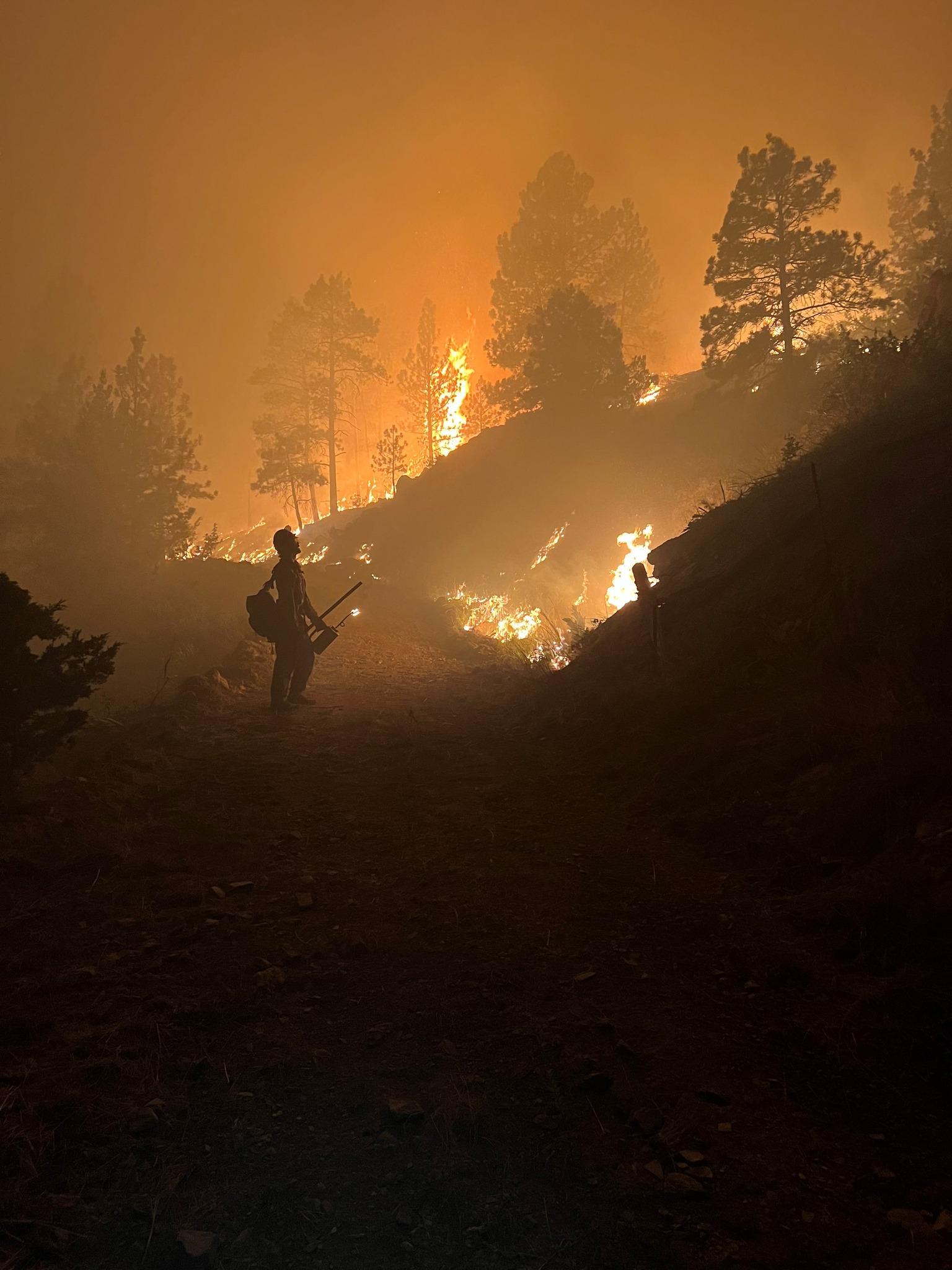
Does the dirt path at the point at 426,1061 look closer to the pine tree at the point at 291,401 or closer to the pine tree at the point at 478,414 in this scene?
the pine tree at the point at 291,401

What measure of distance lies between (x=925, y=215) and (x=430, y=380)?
1149 inches

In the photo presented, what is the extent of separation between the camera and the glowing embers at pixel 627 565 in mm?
22016

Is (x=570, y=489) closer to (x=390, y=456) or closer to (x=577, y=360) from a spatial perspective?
(x=577, y=360)

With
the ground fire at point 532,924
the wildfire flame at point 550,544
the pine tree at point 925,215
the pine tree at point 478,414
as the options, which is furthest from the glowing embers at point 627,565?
the pine tree at point 478,414

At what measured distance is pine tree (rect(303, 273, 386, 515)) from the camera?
1674 inches

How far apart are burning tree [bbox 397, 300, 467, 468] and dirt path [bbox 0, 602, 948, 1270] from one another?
43771 mm

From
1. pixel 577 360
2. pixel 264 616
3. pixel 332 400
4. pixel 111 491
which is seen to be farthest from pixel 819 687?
pixel 332 400

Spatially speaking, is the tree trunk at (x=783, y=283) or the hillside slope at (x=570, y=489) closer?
the tree trunk at (x=783, y=283)

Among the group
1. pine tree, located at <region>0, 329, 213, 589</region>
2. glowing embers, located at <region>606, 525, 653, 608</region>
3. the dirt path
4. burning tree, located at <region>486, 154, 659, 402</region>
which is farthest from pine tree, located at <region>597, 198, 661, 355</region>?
the dirt path

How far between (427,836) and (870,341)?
50.2ft

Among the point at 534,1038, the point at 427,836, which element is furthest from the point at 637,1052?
the point at 427,836

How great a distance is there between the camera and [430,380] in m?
47.5

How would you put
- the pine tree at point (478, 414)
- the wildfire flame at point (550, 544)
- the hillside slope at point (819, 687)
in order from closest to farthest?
1. the hillside slope at point (819, 687)
2. the wildfire flame at point (550, 544)
3. the pine tree at point (478, 414)

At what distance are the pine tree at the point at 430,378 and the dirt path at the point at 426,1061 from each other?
145 ft
